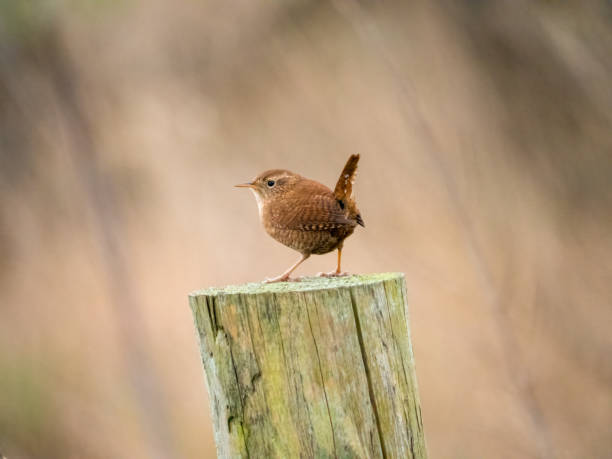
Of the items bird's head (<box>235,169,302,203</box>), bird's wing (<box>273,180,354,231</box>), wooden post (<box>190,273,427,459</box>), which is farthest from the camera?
bird's head (<box>235,169,302,203</box>)

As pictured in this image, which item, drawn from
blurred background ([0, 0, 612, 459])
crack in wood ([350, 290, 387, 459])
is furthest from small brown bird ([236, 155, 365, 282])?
blurred background ([0, 0, 612, 459])

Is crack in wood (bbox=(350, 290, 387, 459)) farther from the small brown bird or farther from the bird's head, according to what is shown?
the bird's head

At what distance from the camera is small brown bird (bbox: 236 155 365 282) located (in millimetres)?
2527

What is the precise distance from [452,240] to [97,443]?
3.88m

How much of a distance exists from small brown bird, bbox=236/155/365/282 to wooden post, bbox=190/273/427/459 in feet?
2.35

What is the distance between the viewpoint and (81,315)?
7.16 m

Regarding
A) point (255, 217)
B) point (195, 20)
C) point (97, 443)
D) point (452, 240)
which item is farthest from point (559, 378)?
point (195, 20)

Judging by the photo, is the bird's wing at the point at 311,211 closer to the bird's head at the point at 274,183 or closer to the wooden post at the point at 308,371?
the bird's head at the point at 274,183

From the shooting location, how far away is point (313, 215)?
8.29ft

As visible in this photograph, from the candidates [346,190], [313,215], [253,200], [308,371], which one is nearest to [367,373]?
[308,371]

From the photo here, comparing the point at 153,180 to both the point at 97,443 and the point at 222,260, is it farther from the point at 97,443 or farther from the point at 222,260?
the point at 97,443

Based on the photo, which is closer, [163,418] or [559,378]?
[559,378]

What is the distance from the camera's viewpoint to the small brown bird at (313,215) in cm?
253

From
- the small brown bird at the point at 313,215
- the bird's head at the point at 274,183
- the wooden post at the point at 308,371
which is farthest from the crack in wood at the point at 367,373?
the bird's head at the point at 274,183
